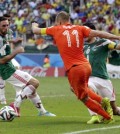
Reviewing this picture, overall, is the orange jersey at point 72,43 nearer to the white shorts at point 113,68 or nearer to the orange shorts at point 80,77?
the orange shorts at point 80,77

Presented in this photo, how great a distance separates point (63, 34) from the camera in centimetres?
1182

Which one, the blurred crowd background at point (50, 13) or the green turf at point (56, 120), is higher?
the green turf at point (56, 120)

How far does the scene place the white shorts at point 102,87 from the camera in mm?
13008

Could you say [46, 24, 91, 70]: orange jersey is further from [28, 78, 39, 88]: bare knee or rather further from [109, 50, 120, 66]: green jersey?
[109, 50, 120, 66]: green jersey

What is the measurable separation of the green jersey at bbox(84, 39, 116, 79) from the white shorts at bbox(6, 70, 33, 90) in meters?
1.47

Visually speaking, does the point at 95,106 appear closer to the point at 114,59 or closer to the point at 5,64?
the point at 5,64

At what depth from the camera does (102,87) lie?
13.1 metres

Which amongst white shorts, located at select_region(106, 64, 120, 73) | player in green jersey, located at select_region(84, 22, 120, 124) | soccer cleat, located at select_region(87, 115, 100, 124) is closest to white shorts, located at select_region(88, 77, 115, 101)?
player in green jersey, located at select_region(84, 22, 120, 124)

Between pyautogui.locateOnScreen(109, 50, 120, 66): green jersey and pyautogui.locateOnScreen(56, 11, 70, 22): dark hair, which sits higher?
pyautogui.locateOnScreen(56, 11, 70, 22): dark hair

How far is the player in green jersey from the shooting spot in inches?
503

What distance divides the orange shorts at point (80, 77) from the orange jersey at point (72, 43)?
0.33 ft

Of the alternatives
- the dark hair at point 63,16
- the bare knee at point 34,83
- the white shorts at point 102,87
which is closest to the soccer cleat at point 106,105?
the white shorts at point 102,87

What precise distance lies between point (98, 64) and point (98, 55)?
195mm

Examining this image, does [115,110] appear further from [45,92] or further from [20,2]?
[20,2]
